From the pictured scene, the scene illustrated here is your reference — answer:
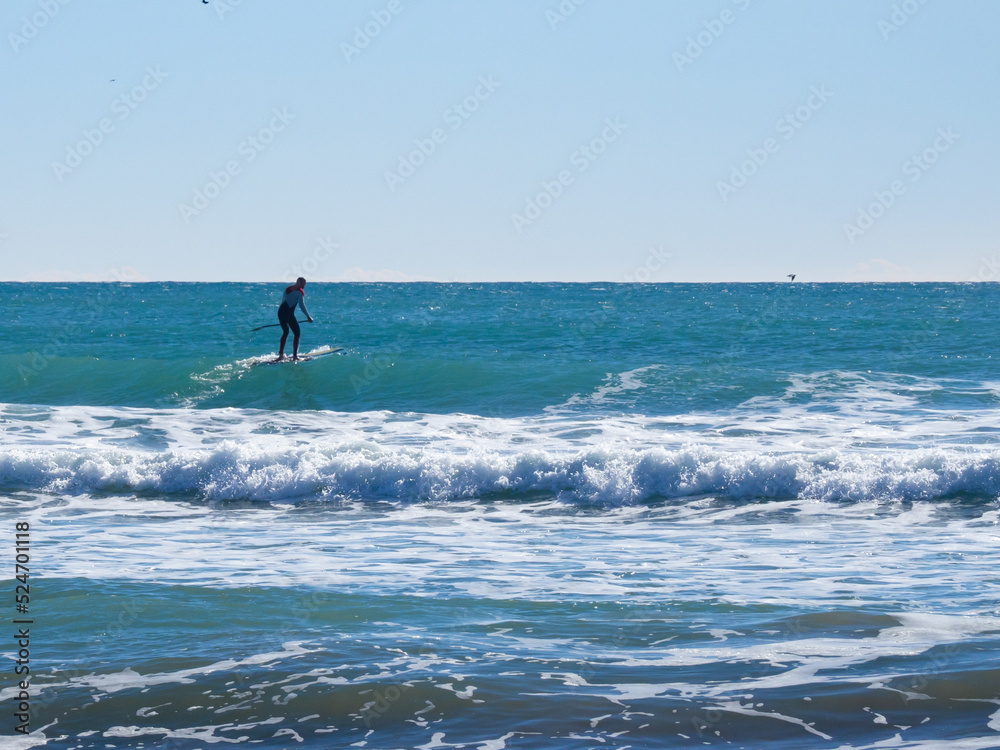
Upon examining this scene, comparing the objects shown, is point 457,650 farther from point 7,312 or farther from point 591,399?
point 7,312

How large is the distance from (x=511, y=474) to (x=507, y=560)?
3791 mm

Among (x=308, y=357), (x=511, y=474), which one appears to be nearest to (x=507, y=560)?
(x=511, y=474)

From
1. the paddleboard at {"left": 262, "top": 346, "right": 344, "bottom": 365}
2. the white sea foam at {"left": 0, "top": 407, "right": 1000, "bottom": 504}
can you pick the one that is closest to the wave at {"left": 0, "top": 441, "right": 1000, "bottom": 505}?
the white sea foam at {"left": 0, "top": 407, "right": 1000, "bottom": 504}

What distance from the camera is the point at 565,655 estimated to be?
5656 mm

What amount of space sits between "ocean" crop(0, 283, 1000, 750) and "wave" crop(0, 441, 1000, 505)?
40mm

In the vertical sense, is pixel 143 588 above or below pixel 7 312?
below

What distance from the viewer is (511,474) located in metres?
12.1

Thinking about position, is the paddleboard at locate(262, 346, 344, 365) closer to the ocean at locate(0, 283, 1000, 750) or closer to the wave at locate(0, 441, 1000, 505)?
the ocean at locate(0, 283, 1000, 750)

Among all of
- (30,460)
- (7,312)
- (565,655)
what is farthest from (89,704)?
(7,312)

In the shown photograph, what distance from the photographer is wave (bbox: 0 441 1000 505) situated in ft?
37.1

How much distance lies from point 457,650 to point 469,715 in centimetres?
91

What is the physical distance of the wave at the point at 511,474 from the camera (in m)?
11.3

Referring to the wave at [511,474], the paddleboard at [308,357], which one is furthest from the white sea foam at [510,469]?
the paddleboard at [308,357]

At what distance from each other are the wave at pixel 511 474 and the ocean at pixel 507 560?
0.04 m
